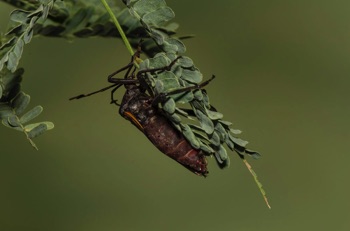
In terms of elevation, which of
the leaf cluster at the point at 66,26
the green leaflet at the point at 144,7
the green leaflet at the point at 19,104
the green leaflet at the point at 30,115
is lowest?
the green leaflet at the point at 30,115

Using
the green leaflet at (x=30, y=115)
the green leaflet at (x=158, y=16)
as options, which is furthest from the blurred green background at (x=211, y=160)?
the green leaflet at (x=158, y=16)

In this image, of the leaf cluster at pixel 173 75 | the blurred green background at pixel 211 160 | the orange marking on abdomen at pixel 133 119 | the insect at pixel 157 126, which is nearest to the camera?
the leaf cluster at pixel 173 75

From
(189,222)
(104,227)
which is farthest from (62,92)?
(189,222)

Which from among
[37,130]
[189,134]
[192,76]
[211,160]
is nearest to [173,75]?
[192,76]

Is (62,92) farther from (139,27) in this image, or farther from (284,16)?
(139,27)

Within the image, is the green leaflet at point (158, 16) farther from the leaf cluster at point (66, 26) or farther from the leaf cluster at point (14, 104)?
the leaf cluster at point (14, 104)

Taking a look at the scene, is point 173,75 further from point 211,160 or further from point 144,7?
point 211,160

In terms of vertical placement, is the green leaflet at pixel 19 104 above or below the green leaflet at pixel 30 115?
above

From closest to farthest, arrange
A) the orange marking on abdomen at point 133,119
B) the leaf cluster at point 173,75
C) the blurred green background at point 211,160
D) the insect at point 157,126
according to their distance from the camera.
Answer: the leaf cluster at point 173,75
the insect at point 157,126
the orange marking on abdomen at point 133,119
the blurred green background at point 211,160
